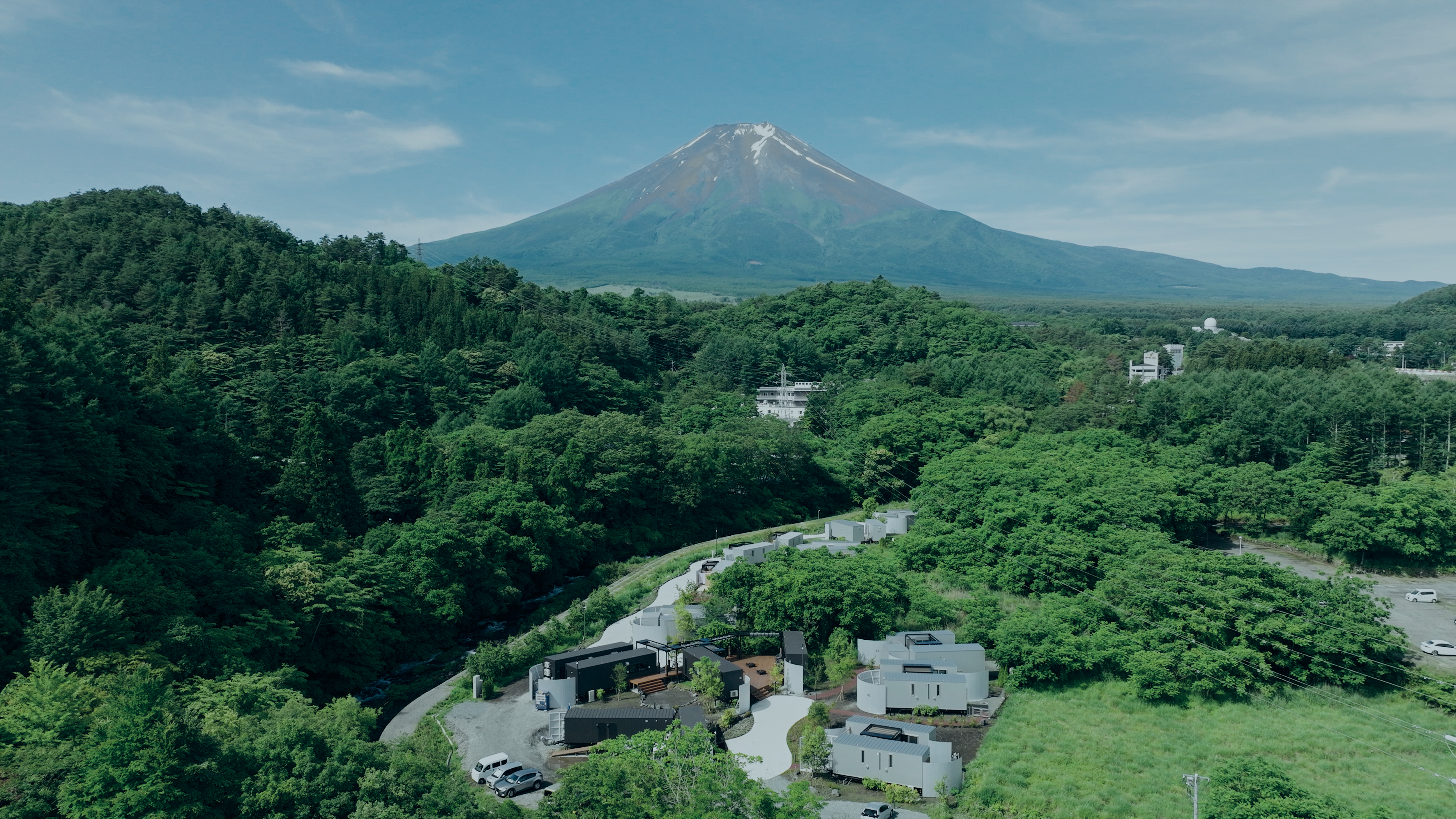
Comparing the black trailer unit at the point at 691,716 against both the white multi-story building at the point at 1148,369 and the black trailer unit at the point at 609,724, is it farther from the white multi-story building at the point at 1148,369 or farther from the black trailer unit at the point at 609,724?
the white multi-story building at the point at 1148,369

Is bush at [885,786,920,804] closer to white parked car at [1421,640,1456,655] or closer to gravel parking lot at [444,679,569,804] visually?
gravel parking lot at [444,679,569,804]

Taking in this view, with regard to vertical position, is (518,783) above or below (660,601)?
below

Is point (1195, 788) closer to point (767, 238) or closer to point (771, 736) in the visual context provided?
point (771, 736)

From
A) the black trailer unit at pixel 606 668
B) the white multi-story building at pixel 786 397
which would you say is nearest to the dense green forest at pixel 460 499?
the black trailer unit at pixel 606 668


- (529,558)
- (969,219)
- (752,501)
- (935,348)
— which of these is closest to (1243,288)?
(969,219)

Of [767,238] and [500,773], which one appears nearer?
[500,773]

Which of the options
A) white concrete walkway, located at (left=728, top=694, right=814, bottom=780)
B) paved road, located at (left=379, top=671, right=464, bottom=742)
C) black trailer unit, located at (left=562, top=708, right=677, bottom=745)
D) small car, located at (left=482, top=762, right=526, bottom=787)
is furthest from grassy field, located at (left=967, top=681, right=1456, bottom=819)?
paved road, located at (left=379, top=671, right=464, bottom=742)

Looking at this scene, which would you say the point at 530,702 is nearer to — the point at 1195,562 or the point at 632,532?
the point at 632,532

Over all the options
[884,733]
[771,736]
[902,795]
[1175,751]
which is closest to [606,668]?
[771,736]
